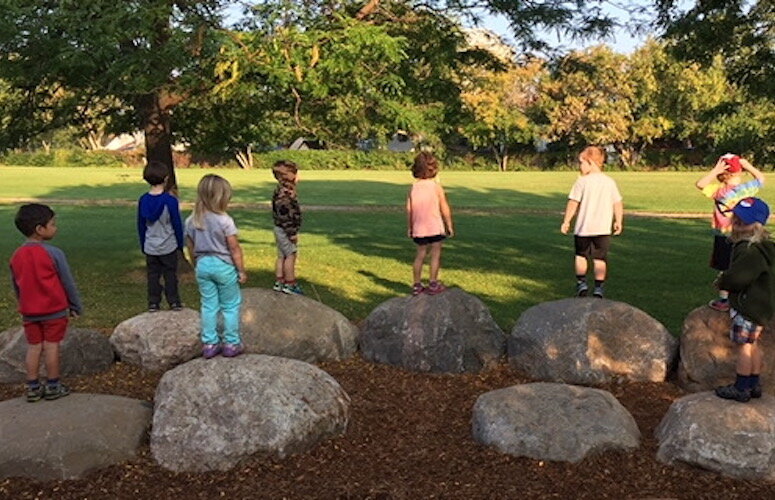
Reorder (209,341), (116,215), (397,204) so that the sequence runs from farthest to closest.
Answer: (397,204)
(116,215)
(209,341)

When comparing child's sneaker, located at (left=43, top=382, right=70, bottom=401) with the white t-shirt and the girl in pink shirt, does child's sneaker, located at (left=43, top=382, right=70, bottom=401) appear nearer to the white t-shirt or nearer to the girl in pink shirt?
the girl in pink shirt

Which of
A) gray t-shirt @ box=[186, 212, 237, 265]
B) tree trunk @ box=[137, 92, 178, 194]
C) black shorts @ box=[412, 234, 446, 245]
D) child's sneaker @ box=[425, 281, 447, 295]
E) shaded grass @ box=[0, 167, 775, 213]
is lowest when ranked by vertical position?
shaded grass @ box=[0, 167, 775, 213]

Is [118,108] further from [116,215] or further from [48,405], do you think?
[116,215]

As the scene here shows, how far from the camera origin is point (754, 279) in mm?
5512

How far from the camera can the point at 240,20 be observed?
1008 cm

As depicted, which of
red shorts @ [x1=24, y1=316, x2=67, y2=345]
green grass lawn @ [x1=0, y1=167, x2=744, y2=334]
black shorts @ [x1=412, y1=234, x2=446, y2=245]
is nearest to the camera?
red shorts @ [x1=24, y1=316, x2=67, y2=345]

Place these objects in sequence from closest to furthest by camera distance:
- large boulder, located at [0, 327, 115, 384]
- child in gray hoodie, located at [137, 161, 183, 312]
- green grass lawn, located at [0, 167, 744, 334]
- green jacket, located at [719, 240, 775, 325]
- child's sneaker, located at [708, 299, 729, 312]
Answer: green jacket, located at [719, 240, 775, 325] → child's sneaker, located at [708, 299, 729, 312] → large boulder, located at [0, 327, 115, 384] → child in gray hoodie, located at [137, 161, 183, 312] → green grass lawn, located at [0, 167, 744, 334]

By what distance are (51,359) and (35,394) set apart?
26cm

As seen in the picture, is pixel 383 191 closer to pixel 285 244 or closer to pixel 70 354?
pixel 285 244

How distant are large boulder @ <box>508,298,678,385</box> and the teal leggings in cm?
260

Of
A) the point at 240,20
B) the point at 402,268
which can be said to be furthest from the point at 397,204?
the point at 240,20

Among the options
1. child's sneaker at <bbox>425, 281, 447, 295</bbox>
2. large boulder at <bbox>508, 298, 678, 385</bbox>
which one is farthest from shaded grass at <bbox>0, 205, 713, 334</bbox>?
large boulder at <bbox>508, 298, 678, 385</bbox>

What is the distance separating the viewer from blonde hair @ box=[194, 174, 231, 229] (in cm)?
588

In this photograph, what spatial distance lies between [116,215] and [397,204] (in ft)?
32.2
